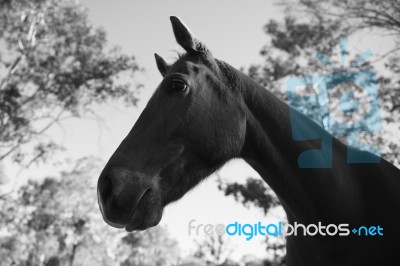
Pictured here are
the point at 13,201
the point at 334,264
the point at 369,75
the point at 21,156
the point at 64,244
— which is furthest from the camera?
the point at 64,244

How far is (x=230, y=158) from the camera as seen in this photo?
2.62m

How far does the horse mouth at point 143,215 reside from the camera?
2.04m

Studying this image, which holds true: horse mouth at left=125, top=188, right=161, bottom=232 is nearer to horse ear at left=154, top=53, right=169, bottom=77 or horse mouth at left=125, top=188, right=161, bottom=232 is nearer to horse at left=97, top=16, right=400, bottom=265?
horse at left=97, top=16, right=400, bottom=265

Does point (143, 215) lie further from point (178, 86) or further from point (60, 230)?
point (60, 230)

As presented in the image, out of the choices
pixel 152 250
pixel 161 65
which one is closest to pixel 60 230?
pixel 152 250

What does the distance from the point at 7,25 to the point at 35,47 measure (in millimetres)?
1558

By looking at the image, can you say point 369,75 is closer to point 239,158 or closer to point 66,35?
point 239,158

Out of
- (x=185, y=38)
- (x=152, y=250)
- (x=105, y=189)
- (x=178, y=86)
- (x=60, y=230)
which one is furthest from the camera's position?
(x=152, y=250)

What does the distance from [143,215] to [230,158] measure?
834 millimetres

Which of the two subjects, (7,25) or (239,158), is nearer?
(239,158)

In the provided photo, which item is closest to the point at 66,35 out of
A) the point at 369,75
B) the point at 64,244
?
the point at 369,75

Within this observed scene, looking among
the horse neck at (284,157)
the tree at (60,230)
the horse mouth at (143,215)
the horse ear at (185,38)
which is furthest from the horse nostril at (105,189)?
the tree at (60,230)

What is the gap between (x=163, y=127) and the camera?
2350 millimetres

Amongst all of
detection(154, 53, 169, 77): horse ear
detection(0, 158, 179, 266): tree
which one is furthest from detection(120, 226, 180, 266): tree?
detection(154, 53, 169, 77): horse ear
